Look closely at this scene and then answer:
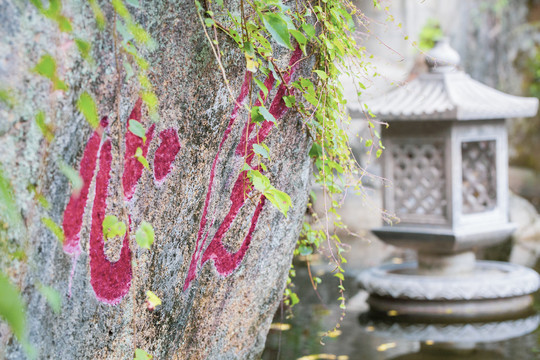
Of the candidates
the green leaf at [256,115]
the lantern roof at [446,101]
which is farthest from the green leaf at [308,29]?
the lantern roof at [446,101]

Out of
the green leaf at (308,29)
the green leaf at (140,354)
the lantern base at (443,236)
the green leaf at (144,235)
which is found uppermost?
the green leaf at (308,29)

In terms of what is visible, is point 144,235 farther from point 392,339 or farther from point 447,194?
point 447,194

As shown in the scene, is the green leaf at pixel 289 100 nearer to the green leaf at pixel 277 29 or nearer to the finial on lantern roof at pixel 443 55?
the green leaf at pixel 277 29

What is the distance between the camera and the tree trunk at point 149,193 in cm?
137

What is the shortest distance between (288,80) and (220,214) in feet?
1.61

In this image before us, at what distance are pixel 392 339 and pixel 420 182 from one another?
4.54 ft

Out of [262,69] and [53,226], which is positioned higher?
[262,69]

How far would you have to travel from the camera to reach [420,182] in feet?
16.5

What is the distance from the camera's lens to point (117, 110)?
155 centimetres

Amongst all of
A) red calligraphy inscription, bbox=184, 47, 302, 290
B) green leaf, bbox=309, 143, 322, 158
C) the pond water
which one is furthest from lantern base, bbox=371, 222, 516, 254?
red calligraphy inscription, bbox=184, 47, 302, 290

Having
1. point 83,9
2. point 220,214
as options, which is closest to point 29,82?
point 83,9

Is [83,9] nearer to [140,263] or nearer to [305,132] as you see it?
[140,263]

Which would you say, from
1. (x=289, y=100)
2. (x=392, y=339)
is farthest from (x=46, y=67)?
(x=392, y=339)

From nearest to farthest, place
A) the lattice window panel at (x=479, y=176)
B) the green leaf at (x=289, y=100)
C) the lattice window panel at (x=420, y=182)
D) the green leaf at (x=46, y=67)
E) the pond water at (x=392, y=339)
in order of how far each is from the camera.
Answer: the green leaf at (x=46, y=67)
the green leaf at (x=289, y=100)
the pond water at (x=392, y=339)
the lattice window panel at (x=420, y=182)
the lattice window panel at (x=479, y=176)
